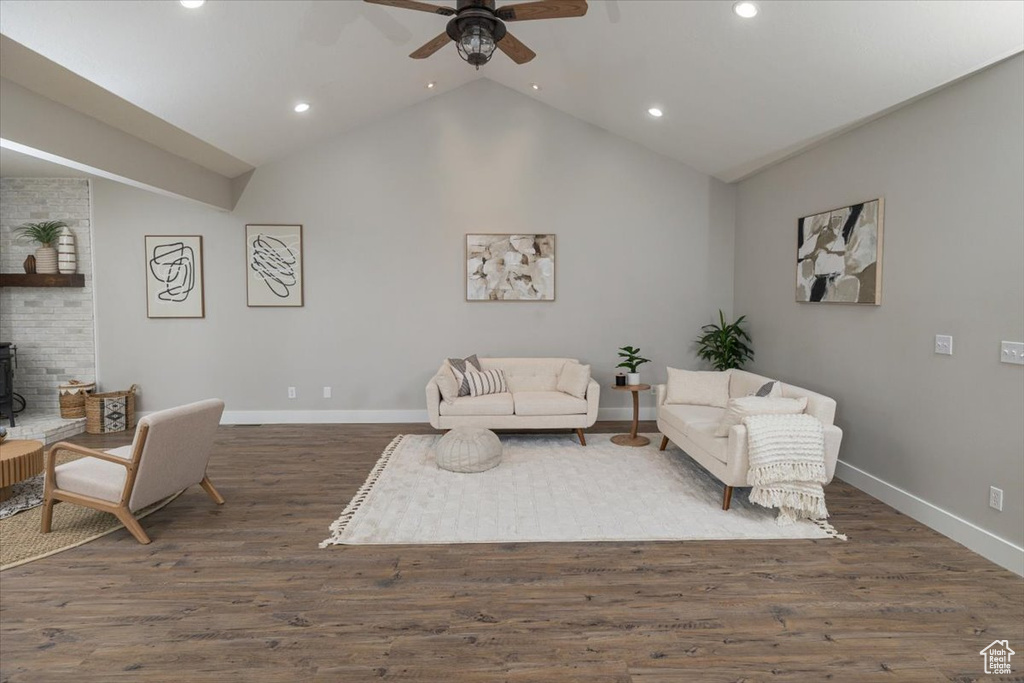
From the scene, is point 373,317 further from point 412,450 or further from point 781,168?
point 781,168

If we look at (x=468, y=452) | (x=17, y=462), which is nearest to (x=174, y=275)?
(x=17, y=462)

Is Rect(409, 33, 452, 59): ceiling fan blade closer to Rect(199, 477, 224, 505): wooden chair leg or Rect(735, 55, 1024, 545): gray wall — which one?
Rect(735, 55, 1024, 545): gray wall

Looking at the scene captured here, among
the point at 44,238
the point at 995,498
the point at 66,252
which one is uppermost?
the point at 44,238

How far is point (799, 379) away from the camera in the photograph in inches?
201

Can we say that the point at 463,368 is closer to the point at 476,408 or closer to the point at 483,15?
the point at 476,408

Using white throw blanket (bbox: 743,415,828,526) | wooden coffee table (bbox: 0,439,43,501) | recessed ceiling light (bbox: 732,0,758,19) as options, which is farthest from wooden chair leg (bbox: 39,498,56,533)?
recessed ceiling light (bbox: 732,0,758,19)

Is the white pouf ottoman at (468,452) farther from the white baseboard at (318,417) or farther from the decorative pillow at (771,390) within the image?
the decorative pillow at (771,390)

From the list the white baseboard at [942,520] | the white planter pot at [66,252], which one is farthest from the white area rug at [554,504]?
the white planter pot at [66,252]

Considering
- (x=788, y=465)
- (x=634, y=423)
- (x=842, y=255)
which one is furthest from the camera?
(x=634, y=423)

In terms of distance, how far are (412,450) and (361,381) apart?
1535 millimetres

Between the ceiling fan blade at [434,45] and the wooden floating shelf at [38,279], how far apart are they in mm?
5027

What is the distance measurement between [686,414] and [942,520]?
1788mm

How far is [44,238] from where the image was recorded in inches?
234

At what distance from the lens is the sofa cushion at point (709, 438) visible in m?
3.80
